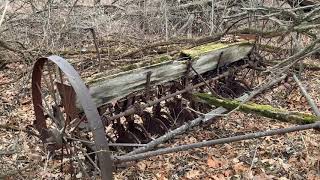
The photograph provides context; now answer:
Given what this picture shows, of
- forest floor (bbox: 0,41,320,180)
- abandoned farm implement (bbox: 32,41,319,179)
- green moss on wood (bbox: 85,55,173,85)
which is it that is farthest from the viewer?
forest floor (bbox: 0,41,320,180)

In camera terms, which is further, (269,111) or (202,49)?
(202,49)

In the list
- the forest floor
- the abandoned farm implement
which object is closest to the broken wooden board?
the abandoned farm implement

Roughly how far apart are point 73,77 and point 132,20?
24.6ft

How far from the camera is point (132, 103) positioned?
520cm

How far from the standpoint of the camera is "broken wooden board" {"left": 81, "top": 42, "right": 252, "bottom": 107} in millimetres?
4586

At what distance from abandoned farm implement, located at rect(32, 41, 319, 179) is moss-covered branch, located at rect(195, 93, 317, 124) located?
0.14m

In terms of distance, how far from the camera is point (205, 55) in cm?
599

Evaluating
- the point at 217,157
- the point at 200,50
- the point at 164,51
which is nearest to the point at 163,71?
the point at 200,50

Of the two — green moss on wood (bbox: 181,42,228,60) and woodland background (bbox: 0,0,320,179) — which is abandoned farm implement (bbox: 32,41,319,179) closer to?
green moss on wood (bbox: 181,42,228,60)

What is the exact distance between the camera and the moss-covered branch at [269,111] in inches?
168

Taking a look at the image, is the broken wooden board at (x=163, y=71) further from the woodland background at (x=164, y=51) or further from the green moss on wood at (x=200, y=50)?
the woodland background at (x=164, y=51)

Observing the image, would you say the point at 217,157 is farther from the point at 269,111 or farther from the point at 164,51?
the point at 164,51

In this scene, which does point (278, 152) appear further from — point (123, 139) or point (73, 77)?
point (73, 77)

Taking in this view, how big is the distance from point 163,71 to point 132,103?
0.63m
